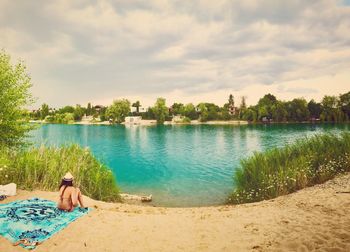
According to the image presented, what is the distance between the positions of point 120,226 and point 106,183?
7.28 meters

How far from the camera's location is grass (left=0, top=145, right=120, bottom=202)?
13672 mm

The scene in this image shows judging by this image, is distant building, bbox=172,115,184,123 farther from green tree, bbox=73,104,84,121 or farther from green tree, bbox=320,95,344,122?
green tree, bbox=320,95,344,122

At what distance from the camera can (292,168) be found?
16531 millimetres

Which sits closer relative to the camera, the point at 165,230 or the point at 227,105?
the point at 165,230

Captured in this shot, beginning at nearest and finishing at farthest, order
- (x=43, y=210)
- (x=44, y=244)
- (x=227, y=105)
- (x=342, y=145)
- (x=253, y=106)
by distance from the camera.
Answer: (x=44, y=244), (x=43, y=210), (x=342, y=145), (x=253, y=106), (x=227, y=105)

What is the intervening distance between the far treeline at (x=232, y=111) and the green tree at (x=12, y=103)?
8917 centimetres

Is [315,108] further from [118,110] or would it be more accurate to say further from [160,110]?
[118,110]

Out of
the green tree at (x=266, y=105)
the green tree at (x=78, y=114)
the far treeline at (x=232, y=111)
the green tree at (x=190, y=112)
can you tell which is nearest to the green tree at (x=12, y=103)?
the far treeline at (x=232, y=111)

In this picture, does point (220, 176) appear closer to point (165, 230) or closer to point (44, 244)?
point (165, 230)

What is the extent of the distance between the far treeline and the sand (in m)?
103

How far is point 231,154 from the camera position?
42.8 meters

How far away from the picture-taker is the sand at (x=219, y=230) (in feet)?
26.5

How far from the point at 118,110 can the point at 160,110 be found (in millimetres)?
21382

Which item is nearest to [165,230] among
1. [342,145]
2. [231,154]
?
[342,145]
